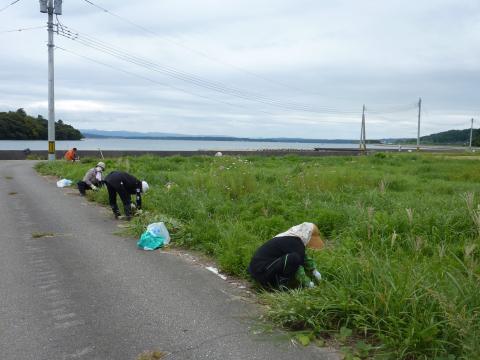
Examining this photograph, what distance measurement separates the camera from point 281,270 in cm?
507

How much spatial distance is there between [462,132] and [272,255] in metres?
147

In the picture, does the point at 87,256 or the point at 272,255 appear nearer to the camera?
the point at 272,255

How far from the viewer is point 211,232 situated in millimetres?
7555

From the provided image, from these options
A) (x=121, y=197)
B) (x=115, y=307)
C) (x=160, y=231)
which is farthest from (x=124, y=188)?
(x=115, y=307)

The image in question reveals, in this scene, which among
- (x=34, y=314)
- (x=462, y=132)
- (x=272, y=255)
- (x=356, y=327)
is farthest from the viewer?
(x=462, y=132)

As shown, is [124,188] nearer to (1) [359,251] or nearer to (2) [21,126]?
(1) [359,251]

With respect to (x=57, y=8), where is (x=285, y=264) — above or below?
below

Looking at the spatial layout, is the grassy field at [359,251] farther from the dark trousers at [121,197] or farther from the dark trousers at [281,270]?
the dark trousers at [121,197]

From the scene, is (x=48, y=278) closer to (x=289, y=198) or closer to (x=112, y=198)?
(x=112, y=198)

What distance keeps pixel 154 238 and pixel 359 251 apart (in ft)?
11.3

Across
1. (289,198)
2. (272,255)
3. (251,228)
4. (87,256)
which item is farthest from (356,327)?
(289,198)

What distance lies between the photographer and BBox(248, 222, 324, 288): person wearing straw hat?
198 inches

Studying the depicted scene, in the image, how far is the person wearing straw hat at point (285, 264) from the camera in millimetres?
5023

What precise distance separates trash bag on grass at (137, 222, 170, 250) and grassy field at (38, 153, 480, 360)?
278 millimetres
